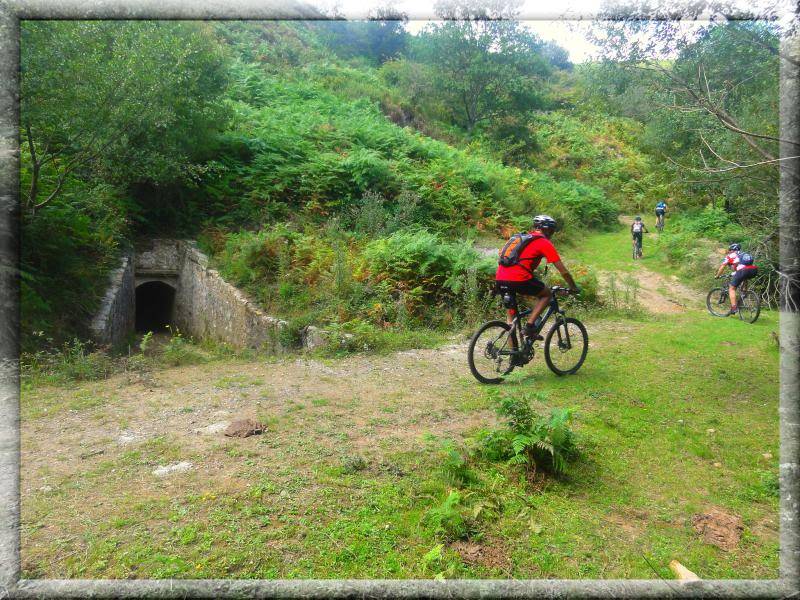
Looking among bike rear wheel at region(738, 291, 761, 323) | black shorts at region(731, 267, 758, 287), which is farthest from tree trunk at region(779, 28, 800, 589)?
bike rear wheel at region(738, 291, 761, 323)

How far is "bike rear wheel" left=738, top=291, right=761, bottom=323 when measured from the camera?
38.9 feet

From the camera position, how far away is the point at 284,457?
4164mm

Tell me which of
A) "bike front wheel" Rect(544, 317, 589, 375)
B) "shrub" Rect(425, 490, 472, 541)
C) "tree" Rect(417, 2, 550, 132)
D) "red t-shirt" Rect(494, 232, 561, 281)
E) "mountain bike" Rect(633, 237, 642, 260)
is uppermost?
"tree" Rect(417, 2, 550, 132)

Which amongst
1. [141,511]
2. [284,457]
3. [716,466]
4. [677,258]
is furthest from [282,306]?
[677,258]

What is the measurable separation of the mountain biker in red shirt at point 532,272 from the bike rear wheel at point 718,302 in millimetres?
8995

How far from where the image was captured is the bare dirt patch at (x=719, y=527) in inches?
126

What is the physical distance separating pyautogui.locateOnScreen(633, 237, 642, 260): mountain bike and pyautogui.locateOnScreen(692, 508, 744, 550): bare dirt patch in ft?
55.7

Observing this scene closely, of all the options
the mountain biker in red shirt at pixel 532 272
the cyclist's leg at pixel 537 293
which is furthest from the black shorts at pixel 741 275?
the cyclist's leg at pixel 537 293

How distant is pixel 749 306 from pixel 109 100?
14.3m

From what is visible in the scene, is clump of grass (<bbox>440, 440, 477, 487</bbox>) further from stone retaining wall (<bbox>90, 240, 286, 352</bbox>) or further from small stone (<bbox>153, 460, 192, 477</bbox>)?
stone retaining wall (<bbox>90, 240, 286, 352</bbox>)

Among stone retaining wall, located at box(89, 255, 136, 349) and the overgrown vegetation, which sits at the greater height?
the overgrown vegetation

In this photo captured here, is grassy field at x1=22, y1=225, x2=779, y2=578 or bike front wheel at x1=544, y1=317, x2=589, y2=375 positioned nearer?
grassy field at x1=22, y1=225, x2=779, y2=578

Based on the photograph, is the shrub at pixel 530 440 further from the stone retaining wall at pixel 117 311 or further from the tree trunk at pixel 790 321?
the stone retaining wall at pixel 117 311

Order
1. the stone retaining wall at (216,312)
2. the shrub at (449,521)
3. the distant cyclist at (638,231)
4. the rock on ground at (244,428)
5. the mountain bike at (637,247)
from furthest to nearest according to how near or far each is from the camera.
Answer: the mountain bike at (637,247)
the distant cyclist at (638,231)
the stone retaining wall at (216,312)
the rock on ground at (244,428)
the shrub at (449,521)
